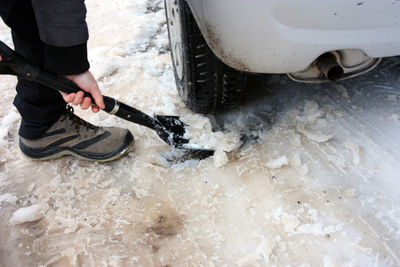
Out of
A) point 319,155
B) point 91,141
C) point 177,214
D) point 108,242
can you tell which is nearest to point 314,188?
point 319,155

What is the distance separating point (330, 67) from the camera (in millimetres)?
1329

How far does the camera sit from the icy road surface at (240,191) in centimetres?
140

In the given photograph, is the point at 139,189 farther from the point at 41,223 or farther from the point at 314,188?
the point at 314,188

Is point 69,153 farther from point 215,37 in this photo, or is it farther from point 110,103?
point 215,37

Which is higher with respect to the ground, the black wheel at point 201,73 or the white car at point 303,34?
the white car at point 303,34

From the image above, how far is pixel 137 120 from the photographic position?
176cm

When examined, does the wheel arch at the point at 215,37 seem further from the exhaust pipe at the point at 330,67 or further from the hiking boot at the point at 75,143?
the hiking boot at the point at 75,143

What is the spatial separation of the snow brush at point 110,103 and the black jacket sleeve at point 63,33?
0.17 feet

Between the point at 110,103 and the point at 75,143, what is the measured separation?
0.43m

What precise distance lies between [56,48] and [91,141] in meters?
0.66

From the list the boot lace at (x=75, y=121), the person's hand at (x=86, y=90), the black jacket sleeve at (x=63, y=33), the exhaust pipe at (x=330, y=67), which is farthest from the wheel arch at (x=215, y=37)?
the boot lace at (x=75, y=121)

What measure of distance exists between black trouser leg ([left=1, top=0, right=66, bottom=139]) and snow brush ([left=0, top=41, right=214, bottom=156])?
16 centimetres

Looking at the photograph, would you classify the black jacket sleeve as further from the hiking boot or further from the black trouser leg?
the hiking boot

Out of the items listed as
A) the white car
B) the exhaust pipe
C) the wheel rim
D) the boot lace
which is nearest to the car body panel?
the white car
